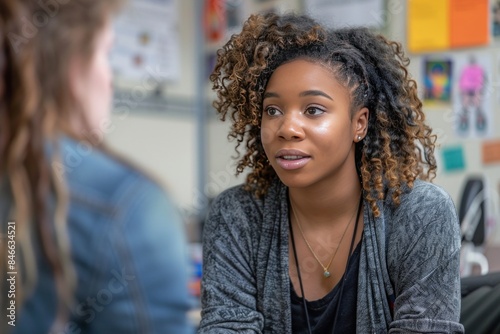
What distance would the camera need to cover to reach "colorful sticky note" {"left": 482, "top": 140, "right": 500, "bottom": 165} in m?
1.83

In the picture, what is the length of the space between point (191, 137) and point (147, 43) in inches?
14.2

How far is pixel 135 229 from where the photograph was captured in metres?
0.53

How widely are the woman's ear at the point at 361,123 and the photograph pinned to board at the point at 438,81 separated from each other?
71 centimetres

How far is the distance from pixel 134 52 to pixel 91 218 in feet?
5.58

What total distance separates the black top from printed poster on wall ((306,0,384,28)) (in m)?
0.92

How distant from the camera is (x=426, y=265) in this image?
1169 mm

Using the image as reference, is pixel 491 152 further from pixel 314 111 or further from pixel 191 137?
pixel 191 137


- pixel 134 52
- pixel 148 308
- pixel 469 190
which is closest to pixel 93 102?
pixel 148 308

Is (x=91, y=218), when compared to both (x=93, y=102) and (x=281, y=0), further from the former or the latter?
(x=281, y=0)

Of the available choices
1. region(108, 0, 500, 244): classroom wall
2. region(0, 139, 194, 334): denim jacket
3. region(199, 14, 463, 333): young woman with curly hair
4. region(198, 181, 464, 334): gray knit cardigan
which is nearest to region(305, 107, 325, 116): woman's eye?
region(199, 14, 463, 333): young woman with curly hair

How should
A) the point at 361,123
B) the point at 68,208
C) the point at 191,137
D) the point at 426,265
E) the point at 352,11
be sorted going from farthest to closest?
the point at 191,137 → the point at 352,11 → the point at 361,123 → the point at 426,265 → the point at 68,208

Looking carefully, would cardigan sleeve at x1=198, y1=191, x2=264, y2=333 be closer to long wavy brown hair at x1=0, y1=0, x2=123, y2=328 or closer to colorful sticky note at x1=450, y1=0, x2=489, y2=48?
long wavy brown hair at x1=0, y1=0, x2=123, y2=328

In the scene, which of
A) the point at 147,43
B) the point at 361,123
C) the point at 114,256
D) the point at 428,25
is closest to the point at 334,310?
the point at 361,123

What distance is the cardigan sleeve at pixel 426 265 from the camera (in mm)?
1139
